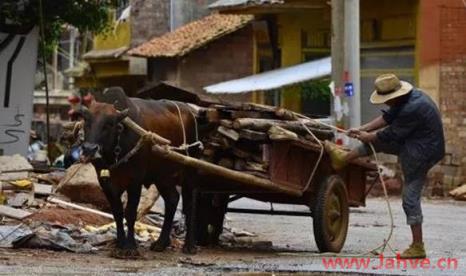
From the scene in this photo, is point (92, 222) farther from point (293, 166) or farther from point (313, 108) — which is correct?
point (313, 108)

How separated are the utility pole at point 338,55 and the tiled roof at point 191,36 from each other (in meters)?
10.5

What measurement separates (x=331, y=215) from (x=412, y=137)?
68.0 inches

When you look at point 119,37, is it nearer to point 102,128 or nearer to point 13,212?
point 13,212

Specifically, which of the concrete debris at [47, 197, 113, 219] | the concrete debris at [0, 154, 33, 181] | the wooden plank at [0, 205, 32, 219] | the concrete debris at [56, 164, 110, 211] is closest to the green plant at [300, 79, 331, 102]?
the concrete debris at [0, 154, 33, 181]

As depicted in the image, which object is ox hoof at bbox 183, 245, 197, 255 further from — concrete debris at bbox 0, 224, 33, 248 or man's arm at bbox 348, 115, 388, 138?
man's arm at bbox 348, 115, 388, 138

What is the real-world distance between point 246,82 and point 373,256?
15.8 m

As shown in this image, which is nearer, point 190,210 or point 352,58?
point 190,210

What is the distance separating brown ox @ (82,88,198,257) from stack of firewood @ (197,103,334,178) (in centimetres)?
25

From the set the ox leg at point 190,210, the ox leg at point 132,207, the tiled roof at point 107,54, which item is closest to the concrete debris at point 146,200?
the ox leg at point 190,210

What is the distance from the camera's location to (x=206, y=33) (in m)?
31.7

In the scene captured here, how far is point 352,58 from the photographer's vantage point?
782 inches

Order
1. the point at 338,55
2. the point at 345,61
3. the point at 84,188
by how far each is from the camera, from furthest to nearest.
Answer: the point at 338,55 → the point at 345,61 → the point at 84,188

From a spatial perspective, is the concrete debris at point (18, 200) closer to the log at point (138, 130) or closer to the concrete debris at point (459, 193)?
the log at point (138, 130)

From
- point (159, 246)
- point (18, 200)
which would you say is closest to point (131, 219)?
point (159, 246)
